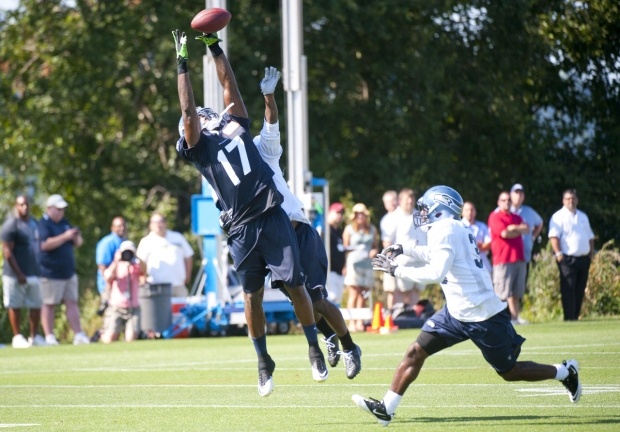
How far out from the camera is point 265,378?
32.3 ft

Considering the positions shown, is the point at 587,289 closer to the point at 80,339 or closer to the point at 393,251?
the point at 80,339

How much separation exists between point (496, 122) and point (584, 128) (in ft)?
7.38

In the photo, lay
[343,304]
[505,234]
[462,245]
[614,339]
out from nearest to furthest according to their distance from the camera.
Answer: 1. [462,245]
2. [614,339]
3. [505,234]
4. [343,304]

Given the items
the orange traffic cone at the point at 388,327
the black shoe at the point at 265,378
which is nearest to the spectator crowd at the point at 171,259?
the orange traffic cone at the point at 388,327

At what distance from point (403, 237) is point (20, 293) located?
5765 millimetres

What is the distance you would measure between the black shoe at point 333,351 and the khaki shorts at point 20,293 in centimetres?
973

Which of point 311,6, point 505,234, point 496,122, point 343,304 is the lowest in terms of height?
point 343,304

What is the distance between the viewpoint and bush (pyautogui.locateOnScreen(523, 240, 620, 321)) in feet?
72.5

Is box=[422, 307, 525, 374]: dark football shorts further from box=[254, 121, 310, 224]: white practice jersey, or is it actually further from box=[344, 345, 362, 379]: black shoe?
box=[254, 121, 310, 224]: white practice jersey

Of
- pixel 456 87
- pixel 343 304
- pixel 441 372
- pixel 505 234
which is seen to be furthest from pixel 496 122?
pixel 441 372

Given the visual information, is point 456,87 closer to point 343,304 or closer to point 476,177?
point 476,177

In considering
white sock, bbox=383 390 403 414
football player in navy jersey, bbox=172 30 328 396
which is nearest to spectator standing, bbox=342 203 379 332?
football player in navy jersey, bbox=172 30 328 396

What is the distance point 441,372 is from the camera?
12156mm

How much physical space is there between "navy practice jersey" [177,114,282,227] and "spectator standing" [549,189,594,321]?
11.0 metres
